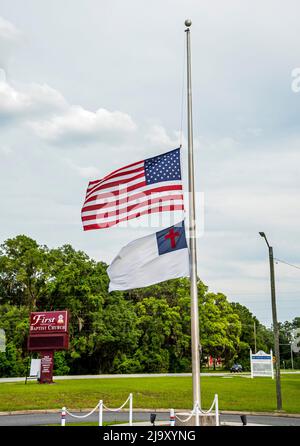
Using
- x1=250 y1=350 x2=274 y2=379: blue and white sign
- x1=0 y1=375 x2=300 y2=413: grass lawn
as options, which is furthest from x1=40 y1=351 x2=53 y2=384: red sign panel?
x1=250 y1=350 x2=274 y2=379: blue and white sign

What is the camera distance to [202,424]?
13.7 m

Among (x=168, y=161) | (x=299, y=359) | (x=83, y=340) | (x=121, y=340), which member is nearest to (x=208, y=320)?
(x=121, y=340)

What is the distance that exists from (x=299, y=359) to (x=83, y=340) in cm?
7054

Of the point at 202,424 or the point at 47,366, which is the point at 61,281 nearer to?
the point at 47,366

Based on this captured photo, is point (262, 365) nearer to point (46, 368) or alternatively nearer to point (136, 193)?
point (46, 368)

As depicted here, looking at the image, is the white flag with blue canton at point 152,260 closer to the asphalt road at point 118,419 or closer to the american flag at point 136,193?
the american flag at point 136,193

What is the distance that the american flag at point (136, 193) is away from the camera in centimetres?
1449

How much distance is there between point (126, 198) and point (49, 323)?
104 feet

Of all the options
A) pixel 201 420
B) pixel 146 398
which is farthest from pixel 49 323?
pixel 201 420

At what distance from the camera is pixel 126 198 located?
14.6 meters

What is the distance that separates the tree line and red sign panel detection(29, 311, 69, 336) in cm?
1837

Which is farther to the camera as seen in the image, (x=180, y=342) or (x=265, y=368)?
(x=180, y=342)

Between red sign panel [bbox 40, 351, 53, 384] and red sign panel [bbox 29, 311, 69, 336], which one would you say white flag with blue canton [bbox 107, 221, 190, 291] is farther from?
red sign panel [bbox 40, 351, 53, 384]

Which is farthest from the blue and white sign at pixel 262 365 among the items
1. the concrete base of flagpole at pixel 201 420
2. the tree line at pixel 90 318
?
the concrete base of flagpole at pixel 201 420
